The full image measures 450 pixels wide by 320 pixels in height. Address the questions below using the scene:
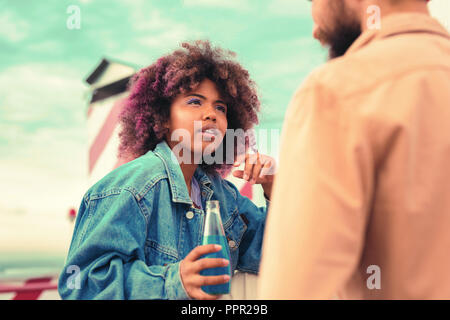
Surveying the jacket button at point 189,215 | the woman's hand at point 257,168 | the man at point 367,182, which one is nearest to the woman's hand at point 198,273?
the jacket button at point 189,215

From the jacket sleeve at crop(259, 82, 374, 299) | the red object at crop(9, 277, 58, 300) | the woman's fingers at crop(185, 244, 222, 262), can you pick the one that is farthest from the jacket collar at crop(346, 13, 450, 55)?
the red object at crop(9, 277, 58, 300)

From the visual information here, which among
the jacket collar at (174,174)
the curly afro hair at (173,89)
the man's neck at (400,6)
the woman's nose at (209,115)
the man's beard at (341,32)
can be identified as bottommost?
the jacket collar at (174,174)

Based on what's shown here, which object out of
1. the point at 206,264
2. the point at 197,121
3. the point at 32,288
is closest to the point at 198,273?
the point at 206,264

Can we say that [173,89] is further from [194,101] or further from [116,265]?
[116,265]

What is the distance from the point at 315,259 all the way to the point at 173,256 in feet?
2.88

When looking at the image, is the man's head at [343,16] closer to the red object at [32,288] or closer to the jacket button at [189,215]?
the jacket button at [189,215]

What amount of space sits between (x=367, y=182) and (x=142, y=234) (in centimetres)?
87

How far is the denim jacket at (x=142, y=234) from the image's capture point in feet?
4.14

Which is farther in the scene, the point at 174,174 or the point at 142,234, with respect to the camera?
the point at 174,174

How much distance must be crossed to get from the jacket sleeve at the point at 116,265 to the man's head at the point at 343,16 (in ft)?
2.53

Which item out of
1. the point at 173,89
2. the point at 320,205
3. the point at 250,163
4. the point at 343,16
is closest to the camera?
the point at 320,205

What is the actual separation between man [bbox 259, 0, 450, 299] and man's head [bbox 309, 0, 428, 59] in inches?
6.8

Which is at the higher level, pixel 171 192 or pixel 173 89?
pixel 173 89

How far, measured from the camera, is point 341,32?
0.96m
